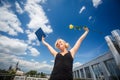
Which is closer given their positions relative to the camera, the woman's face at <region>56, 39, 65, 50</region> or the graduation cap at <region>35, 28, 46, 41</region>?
the woman's face at <region>56, 39, 65, 50</region>

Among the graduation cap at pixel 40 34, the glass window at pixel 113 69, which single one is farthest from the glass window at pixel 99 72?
the graduation cap at pixel 40 34

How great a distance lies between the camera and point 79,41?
4.35 feet

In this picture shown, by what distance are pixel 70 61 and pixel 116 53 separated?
610 cm

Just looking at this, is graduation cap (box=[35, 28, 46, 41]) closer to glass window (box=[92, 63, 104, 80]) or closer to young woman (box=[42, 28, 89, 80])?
young woman (box=[42, 28, 89, 80])

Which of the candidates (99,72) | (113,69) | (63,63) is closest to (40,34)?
(63,63)

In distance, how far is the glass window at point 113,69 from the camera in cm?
850

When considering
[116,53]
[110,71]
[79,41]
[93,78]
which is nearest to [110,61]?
[110,71]

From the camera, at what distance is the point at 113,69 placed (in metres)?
9.06

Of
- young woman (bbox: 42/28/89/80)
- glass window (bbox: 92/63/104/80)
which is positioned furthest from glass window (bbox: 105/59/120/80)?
young woman (bbox: 42/28/89/80)

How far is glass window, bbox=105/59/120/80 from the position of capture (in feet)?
27.9

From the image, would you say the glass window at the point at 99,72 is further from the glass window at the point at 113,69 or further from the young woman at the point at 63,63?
the young woman at the point at 63,63

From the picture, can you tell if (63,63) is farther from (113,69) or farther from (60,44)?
(113,69)

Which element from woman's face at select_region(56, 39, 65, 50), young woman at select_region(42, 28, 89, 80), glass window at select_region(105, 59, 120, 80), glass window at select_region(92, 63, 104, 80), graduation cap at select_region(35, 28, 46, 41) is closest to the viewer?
A: young woman at select_region(42, 28, 89, 80)

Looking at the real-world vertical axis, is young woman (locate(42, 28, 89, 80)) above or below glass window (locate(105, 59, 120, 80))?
below
